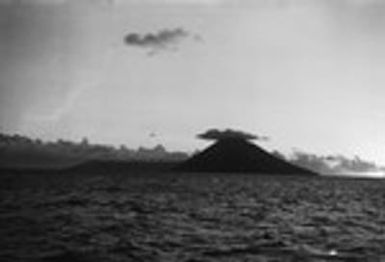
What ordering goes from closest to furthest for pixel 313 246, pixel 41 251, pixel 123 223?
pixel 41 251, pixel 313 246, pixel 123 223

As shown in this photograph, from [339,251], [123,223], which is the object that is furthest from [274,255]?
[123,223]

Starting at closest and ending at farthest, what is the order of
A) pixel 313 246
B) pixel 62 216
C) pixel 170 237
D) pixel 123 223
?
pixel 313 246, pixel 170 237, pixel 123 223, pixel 62 216

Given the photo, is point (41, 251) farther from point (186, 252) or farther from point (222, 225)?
point (222, 225)

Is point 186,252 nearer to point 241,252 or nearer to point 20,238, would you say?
point 241,252

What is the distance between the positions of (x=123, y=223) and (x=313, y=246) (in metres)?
21.9

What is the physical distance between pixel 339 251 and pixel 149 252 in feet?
42.1

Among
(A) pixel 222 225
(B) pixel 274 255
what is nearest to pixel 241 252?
(B) pixel 274 255

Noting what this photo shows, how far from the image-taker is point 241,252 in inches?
1644

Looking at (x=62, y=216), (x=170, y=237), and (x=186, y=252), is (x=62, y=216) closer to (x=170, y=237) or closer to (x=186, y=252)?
(x=170, y=237)

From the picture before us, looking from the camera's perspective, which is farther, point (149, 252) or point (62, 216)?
point (62, 216)

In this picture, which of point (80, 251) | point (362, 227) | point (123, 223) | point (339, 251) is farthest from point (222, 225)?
point (80, 251)

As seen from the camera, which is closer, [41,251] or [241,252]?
[41,251]

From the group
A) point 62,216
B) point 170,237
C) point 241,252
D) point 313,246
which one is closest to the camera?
point 241,252

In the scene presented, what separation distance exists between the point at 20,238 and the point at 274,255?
57.1 feet
